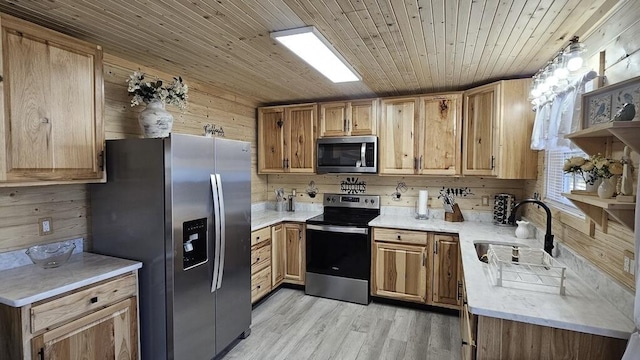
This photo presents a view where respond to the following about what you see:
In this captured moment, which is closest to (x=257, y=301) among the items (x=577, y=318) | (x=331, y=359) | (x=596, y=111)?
(x=331, y=359)

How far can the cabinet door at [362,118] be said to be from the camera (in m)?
3.63

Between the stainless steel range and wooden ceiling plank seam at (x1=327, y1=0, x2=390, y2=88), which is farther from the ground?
wooden ceiling plank seam at (x1=327, y1=0, x2=390, y2=88)

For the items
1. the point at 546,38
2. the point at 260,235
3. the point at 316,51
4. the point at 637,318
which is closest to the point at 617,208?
the point at 637,318

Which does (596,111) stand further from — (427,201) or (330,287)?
(330,287)

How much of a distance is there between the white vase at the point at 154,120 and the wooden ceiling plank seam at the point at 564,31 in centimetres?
262

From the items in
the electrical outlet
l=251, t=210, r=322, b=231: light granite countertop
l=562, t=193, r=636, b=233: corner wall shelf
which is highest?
l=562, t=193, r=636, b=233: corner wall shelf

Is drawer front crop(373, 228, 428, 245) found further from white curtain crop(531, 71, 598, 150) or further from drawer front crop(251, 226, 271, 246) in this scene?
white curtain crop(531, 71, 598, 150)

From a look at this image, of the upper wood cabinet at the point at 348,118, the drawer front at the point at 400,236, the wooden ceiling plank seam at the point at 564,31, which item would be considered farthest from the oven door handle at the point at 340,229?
the wooden ceiling plank seam at the point at 564,31

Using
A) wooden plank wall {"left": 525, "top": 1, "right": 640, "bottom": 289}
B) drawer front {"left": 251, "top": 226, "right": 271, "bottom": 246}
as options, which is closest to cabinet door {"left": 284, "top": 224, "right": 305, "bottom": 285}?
drawer front {"left": 251, "top": 226, "right": 271, "bottom": 246}

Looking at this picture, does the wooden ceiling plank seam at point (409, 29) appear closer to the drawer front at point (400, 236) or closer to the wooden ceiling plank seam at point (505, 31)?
the wooden ceiling plank seam at point (505, 31)

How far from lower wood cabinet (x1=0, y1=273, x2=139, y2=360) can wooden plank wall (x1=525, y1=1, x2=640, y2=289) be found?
2635 mm

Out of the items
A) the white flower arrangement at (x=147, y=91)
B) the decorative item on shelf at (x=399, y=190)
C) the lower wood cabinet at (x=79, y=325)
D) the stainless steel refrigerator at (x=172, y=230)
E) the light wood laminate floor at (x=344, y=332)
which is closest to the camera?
the lower wood cabinet at (x=79, y=325)

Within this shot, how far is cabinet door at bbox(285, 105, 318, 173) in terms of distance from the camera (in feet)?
12.8

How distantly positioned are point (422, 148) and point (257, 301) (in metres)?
2.47
